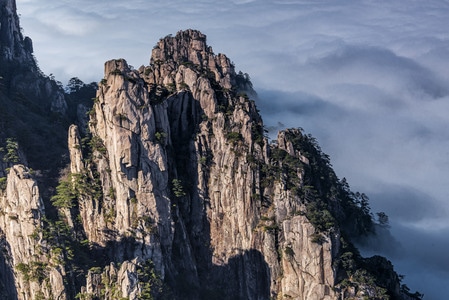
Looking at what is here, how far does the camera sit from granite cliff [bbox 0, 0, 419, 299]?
97750mm

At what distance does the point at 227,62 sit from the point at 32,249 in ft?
209

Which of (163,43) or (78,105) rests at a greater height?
(163,43)

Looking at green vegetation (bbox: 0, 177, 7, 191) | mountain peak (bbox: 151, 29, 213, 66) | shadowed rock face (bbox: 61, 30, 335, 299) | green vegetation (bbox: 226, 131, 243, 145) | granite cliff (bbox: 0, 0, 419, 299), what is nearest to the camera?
granite cliff (bbox: 0, 0, 419, 299)

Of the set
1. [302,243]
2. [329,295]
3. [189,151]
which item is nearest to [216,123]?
[189,151]

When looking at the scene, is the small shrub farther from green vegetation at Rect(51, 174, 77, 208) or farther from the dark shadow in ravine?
green vegetation at Rect(51, 174, 77, 208)

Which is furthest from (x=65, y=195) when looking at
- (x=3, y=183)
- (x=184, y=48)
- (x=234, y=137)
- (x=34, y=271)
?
(x=184, y=48)

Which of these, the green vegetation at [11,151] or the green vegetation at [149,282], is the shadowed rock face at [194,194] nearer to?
the green vegetation at [149,282]

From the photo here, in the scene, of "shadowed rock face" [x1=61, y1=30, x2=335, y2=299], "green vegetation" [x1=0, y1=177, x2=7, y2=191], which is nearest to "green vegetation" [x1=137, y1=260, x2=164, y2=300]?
"shadowed rock face" [x1=61, y1=30, x2=335, y2=299]

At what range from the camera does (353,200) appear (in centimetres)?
15125

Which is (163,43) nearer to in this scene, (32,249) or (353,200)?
(353,200)

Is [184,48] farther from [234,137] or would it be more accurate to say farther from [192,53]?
[234,137]

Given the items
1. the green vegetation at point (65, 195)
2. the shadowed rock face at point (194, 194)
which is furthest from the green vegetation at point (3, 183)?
the shadowed rock face at point (194, 194)

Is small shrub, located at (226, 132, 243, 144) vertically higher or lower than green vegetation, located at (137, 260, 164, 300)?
higher

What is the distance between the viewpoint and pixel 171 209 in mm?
109688
